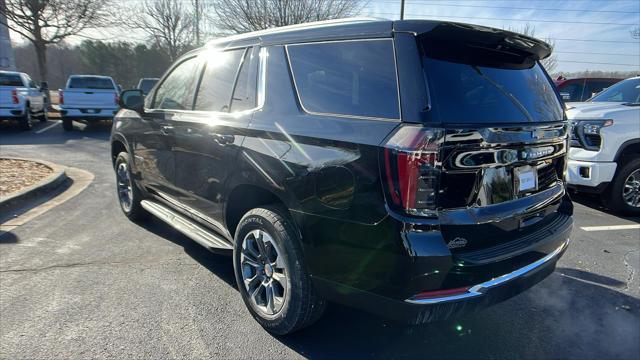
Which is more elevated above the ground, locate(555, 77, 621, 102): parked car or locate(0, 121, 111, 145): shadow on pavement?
locate(555, 77, 621, 102): parked car

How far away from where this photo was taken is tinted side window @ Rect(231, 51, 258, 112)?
296cm

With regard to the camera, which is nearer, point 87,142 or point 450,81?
point 450,81

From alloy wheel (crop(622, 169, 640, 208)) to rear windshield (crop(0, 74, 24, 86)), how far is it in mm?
16661

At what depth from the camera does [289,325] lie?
2598mm

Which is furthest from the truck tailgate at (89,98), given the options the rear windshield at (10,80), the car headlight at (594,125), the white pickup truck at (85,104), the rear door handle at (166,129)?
the car headlight at (594,125)

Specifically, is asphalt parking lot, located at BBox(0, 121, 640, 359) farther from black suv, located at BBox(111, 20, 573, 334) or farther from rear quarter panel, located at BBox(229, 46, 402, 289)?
rear quarter panel, located at BBox(229, 46, 402, 289)

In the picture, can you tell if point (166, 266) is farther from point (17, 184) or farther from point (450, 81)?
point (17, 184)

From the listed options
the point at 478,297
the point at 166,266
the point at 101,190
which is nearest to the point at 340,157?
the point at 478,297

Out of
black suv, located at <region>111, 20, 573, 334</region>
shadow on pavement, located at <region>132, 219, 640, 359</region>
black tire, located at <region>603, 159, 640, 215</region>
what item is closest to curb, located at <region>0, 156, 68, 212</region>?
black suv, located at <region>111, 20, 573, 334</region>

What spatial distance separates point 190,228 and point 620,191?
5.55m

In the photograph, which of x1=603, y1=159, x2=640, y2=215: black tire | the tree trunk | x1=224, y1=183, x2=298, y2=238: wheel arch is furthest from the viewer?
the tree trunk

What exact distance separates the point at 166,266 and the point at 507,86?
313cm

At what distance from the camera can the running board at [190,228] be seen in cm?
326

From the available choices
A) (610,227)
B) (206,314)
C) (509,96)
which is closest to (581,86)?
(610,227)
